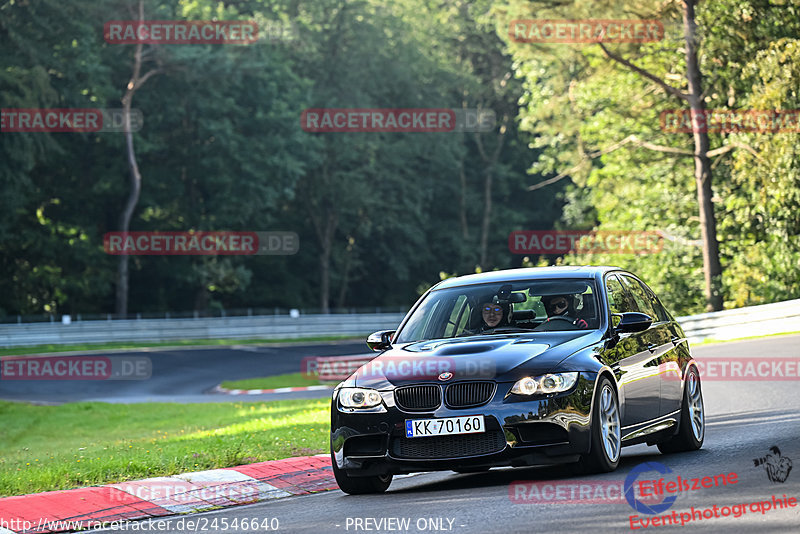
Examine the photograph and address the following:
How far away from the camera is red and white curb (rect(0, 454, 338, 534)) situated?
8.45 m

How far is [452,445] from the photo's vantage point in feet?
28.1

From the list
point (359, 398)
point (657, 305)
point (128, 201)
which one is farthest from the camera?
point (128, 201)

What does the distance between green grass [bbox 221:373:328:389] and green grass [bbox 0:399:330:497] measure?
238 inches

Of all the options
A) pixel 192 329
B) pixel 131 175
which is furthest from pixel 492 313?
pixel 131 175

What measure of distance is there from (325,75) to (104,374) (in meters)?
37.0

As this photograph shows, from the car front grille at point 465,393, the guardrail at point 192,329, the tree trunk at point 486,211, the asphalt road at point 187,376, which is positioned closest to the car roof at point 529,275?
the car front grille at point 465,393

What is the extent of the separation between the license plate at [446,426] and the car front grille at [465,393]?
11 cm

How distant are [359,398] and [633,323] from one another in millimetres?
2244

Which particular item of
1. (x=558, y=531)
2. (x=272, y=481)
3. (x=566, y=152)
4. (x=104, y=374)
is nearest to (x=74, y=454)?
(x=272, y=481)

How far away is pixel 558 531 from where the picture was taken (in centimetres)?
688

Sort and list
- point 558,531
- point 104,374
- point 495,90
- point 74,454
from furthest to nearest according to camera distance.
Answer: point 495,90 < point 104,374 < point 74,454 < point 558,531

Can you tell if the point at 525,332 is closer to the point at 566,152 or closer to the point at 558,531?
the point at 558,531

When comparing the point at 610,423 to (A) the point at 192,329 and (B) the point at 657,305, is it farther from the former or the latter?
(A) the point at 192,329

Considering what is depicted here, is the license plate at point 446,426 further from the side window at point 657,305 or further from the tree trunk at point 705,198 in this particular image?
the tree trunk at point 705,198
